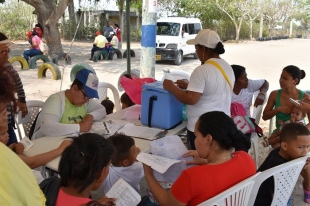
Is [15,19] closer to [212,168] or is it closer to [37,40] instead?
[37,40]

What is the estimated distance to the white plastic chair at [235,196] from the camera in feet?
4.69

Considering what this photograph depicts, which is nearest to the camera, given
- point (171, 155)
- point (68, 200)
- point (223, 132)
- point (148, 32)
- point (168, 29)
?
point (68, 200)

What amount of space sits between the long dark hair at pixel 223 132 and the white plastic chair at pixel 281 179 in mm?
239

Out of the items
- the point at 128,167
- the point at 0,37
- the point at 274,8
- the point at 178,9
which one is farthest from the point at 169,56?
the point at 274,8

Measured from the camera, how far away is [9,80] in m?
1.20

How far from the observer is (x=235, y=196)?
151 centimetres

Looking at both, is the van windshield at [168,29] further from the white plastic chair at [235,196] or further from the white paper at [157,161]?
the white plastic chair at [235,196]

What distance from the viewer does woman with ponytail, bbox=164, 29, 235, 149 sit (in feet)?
7.56

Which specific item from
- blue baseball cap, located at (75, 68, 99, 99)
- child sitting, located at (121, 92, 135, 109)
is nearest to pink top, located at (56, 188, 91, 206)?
blue baseball cap, located at (75, 68, 99, 99)

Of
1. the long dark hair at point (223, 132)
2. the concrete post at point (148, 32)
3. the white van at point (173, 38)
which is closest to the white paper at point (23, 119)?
the long dark hair at point (223, 132)

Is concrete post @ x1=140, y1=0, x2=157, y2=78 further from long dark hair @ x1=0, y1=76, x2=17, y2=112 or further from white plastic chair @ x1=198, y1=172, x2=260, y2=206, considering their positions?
long dark hair @ x1=0, y1=76, x2=17, y2=112

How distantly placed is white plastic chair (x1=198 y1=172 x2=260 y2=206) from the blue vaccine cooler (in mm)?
1083

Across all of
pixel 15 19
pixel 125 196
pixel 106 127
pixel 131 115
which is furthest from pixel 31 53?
pixel 15 19

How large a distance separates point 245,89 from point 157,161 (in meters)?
1.93
